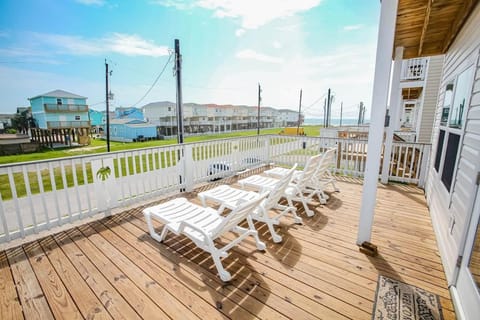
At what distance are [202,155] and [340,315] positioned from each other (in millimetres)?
4057

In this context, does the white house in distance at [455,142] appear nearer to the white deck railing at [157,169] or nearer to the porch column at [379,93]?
the porch column at [379,93]

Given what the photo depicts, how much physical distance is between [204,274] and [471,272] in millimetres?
2343

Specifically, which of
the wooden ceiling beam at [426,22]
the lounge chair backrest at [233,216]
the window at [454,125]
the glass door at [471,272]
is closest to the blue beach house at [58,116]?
the lounge chair backrest at [233,216]

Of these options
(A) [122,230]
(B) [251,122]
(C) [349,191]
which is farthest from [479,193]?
(B) [251,122]

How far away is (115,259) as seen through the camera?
2455 millimetres

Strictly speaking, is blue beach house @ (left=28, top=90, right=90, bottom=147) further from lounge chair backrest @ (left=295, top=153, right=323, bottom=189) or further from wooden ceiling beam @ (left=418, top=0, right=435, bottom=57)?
wooden ceiling beam @ (left=418, top=0, right=435, bottom=57)

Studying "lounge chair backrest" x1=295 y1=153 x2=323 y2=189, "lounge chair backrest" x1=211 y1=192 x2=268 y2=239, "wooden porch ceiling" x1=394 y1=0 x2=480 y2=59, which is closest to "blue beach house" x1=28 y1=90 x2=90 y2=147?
"lounge chair backrest" x1=295 y1=153 x2=323 y2=189

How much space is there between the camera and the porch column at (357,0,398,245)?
2217 millimetres

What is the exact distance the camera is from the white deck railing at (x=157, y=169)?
111 inches

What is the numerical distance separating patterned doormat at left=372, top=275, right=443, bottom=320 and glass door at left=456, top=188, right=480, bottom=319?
0.21 m

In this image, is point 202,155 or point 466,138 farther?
point 202,155

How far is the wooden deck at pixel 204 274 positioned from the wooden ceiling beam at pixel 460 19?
297 centimetres

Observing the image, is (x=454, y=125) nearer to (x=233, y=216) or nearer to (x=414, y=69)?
(x=233, y=216)

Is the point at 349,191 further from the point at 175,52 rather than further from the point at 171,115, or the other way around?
the point at 171,115
